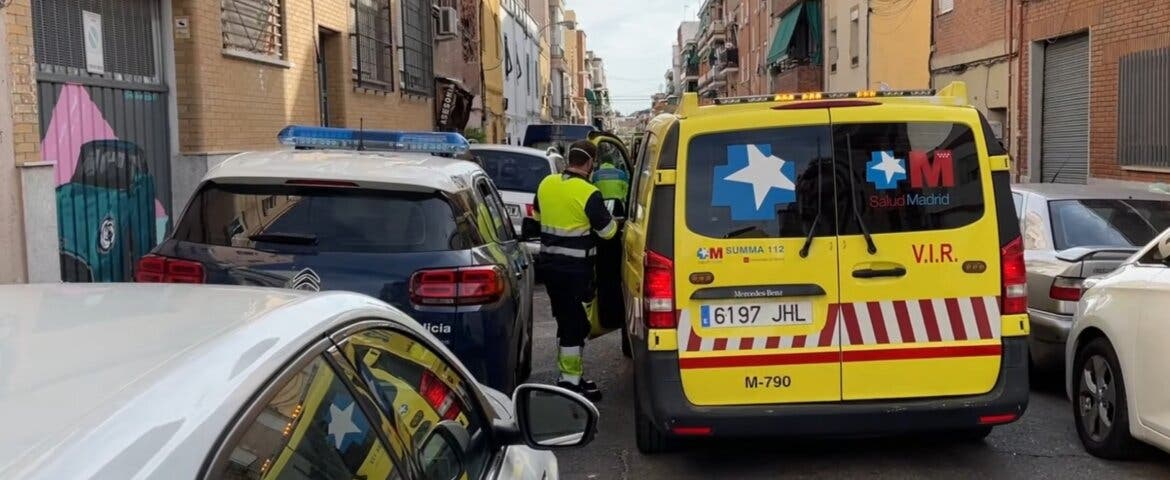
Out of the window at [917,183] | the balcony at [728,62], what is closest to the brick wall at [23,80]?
the window at [917,183]

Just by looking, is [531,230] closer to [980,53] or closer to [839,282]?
[839,282]

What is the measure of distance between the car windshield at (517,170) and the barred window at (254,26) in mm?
3080

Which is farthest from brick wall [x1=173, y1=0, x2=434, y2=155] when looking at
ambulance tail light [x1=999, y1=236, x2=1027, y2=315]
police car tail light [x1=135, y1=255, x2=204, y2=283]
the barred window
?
ambulance tail light [x1=999, y1=236, x2=1027, y2=315]

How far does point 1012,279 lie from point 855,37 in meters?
23.9

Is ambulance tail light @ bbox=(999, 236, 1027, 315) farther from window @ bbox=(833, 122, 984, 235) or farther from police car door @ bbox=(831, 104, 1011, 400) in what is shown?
window @ bbox=(833, 122, 984, 235)

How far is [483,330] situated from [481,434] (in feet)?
8.54

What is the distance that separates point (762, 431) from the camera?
5.16 meters

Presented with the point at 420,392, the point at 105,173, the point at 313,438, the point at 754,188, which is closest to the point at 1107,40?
the point at 754,188

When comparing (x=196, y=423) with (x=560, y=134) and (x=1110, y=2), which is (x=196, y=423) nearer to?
(x=1110, y=2)

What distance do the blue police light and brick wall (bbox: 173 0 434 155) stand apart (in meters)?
2.97

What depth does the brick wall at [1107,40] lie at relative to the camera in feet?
40.5

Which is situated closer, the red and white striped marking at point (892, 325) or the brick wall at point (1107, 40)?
the red and white striped marking at point (892, 325)

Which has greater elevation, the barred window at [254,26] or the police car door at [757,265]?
the barred window at [254,26]

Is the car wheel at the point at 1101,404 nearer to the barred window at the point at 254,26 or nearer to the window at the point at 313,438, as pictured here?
the window at the point at 313,438
